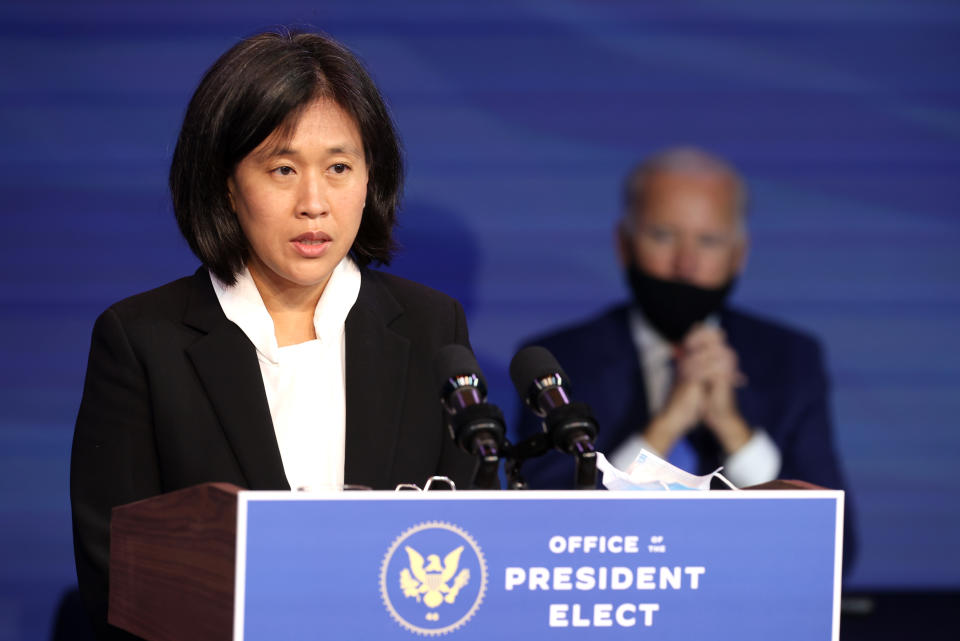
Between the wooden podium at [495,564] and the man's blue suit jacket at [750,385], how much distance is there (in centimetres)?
233

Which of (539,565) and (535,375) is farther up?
(535,375)

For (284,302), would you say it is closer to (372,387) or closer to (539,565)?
(372,387)

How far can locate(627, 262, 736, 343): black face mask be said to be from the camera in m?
3.80

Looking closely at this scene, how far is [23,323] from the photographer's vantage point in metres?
3.69

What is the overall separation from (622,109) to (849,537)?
1.57 meters

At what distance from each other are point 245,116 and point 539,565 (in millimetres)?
830

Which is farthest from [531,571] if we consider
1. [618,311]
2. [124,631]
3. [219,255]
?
[618,311]

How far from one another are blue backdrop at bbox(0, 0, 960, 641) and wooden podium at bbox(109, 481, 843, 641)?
2.40m

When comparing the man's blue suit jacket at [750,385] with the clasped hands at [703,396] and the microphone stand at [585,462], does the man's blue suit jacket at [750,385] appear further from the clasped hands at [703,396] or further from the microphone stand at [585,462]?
the microphone stand at [585,462]

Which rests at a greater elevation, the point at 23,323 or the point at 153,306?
the point at 23,323

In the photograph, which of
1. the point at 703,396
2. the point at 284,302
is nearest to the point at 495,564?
the point at 284,302

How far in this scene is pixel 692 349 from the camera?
3805 millimetres

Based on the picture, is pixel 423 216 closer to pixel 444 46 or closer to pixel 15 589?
pixel 444 46

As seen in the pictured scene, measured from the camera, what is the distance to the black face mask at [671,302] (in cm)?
380
